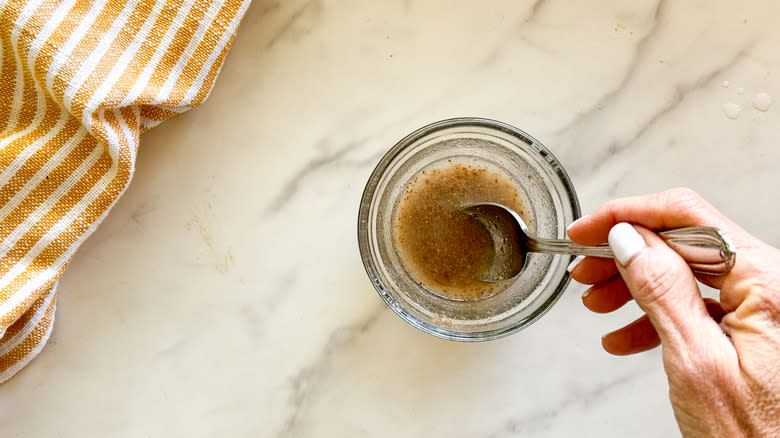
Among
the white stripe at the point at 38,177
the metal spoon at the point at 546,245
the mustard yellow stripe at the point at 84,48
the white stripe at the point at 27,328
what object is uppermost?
the mustard yellow stripe at the point at 84,48

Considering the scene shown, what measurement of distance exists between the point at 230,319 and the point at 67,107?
36 centimetres

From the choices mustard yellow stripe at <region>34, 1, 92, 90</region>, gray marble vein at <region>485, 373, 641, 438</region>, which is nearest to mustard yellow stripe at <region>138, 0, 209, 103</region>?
mustard yellow stripe at <region>34, 1, 92, 90</region>

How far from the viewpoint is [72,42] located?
2.54 feet

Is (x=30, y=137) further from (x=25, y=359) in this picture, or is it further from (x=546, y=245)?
(x=546, y=245)

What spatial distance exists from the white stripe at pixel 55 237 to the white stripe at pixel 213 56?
0.14 m

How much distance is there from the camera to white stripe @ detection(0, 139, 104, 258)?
2.67 feet

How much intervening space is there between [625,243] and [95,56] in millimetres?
689

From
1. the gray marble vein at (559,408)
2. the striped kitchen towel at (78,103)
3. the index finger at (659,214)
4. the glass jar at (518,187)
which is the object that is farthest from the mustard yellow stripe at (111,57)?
the gray marble vein at (559,408)

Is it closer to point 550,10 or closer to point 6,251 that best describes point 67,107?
point 6,251

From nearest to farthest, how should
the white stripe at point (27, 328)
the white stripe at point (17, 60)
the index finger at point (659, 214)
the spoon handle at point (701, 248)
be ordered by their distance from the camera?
the spoon handle at point (701, 248)
the index finger at point (659, 214)
the white stripe at point (17, 60)
the white stripe at point (27, 328)

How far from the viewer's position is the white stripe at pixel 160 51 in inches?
31.4

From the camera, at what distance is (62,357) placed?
0.90 meters

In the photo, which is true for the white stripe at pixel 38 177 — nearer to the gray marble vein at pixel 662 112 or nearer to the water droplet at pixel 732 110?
the gray marble vein at pixel 662 112

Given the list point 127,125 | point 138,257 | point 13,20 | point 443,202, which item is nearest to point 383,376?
point 443,202
